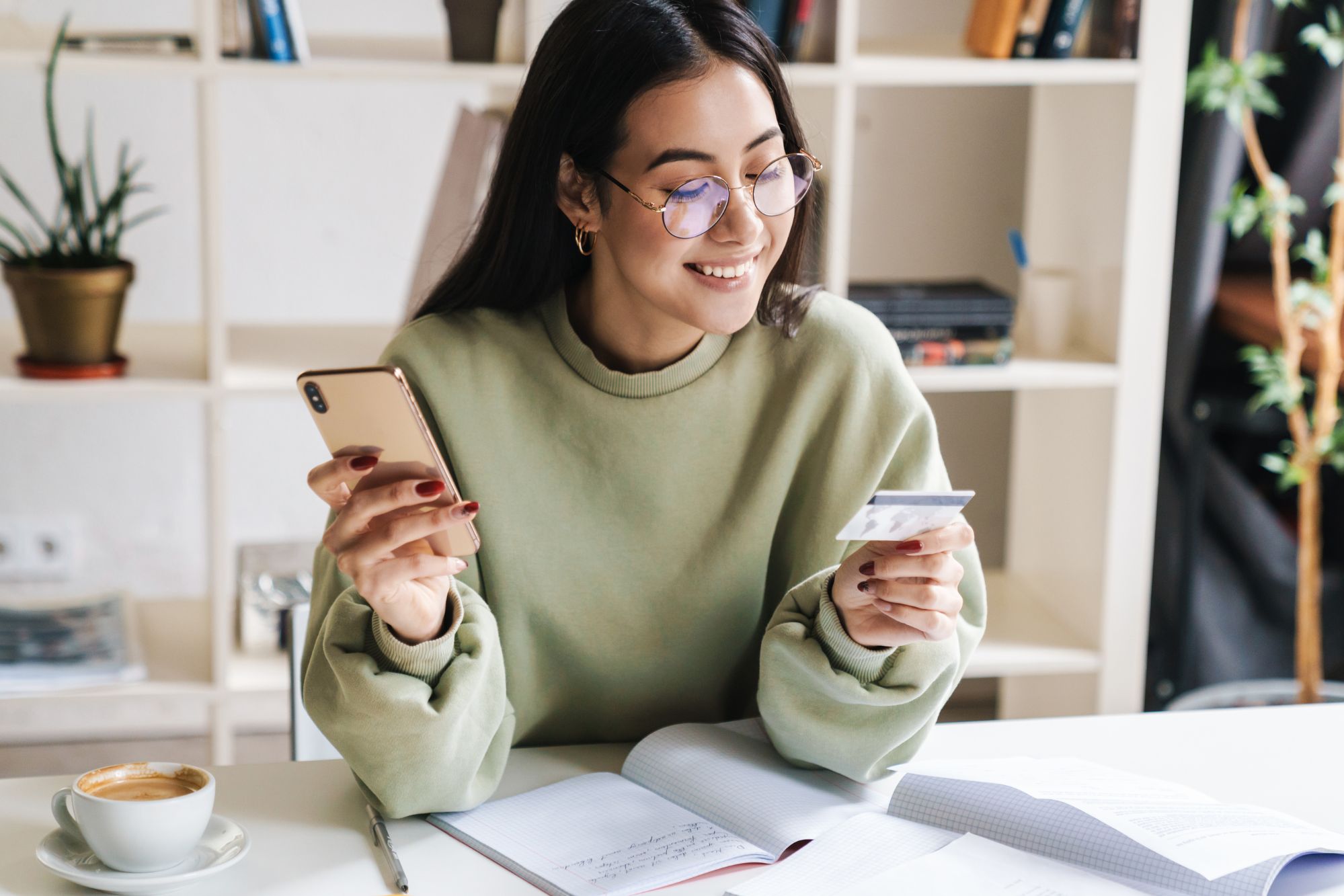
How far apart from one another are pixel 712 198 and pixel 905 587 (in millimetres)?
366

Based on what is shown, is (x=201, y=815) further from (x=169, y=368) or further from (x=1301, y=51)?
(x=1301, y=51)

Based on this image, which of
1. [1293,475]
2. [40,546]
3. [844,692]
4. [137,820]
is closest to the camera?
[137,820]

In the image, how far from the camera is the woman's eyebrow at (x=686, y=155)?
119cm

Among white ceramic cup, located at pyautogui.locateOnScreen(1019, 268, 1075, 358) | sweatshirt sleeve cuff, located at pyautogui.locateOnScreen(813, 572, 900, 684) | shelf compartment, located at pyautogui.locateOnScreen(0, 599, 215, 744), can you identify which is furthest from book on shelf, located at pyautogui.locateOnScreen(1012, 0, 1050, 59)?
shelf compartment, located at pyautogui.locateOnScreen(0, 599, 215, 744)

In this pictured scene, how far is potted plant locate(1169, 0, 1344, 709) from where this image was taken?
2.23 metres

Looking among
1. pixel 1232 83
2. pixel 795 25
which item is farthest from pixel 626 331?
pixel 1232 83

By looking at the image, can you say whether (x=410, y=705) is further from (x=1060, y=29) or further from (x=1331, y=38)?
(x=1331, y=38)

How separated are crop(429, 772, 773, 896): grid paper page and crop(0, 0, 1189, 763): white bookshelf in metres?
1.10

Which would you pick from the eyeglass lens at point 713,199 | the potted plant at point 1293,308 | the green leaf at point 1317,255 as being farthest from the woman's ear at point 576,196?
the green leaf at point 1317,255

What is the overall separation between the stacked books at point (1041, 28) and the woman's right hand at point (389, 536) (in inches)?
56.4

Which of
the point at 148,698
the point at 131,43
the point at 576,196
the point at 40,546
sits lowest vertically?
the point at 148,698

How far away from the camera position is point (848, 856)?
3.23ft

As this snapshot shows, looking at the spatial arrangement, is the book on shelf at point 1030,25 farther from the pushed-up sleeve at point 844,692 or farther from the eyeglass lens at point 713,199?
the pushed-up sleeve at point 844,692

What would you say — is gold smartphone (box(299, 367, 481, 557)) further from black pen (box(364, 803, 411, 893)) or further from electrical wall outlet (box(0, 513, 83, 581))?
electrical wall outlet (box(0, 513, 83, 581))
